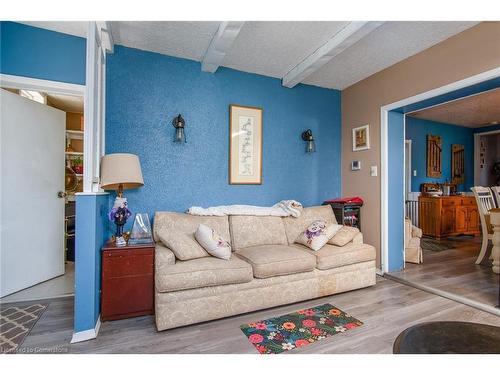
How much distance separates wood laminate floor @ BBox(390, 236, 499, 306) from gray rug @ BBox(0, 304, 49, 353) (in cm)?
361

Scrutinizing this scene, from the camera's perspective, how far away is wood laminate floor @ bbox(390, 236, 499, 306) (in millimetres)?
2562

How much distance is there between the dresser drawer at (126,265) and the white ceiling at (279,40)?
2045 mm

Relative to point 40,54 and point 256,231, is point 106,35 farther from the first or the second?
point 256,231

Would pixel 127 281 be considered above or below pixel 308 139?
below

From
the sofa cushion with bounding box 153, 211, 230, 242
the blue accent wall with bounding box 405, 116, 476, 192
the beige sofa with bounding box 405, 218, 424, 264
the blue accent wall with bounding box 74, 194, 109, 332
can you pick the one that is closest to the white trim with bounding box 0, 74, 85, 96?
the blue accent wall with bounding box 74, 194, 109, 332

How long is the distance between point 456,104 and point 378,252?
3.41 metres

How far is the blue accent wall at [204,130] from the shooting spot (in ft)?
8.84

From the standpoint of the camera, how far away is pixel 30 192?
2.74 m

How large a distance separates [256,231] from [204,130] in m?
1.33

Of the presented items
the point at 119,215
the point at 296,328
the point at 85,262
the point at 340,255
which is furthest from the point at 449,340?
the point at 119,215

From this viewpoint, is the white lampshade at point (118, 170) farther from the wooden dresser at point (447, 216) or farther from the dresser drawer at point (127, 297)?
Answer: the wooden dresser at point (447, 216)

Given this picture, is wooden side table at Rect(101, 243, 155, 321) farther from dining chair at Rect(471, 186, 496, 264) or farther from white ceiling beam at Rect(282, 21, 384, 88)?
dining chair at Rect(471, 186, 496, 264)

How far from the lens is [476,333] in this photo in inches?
44.3

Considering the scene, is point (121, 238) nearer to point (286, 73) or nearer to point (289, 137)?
point (289, 137)
